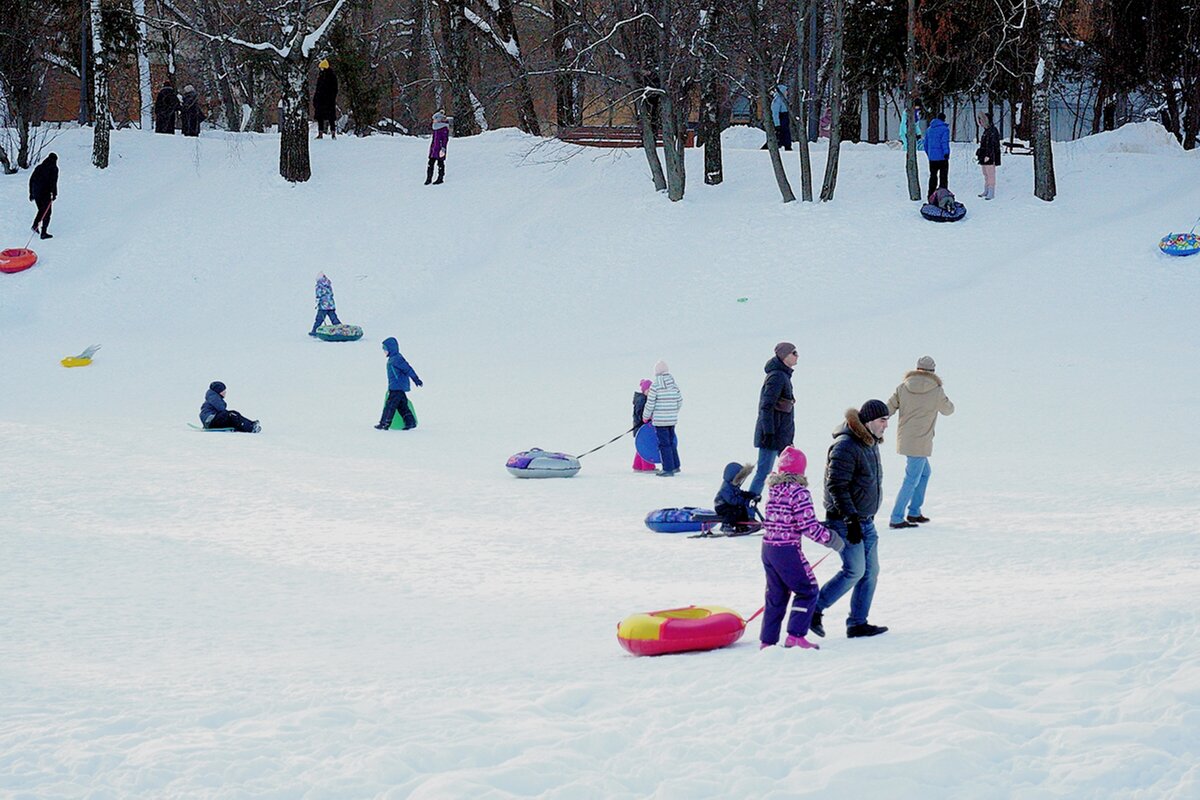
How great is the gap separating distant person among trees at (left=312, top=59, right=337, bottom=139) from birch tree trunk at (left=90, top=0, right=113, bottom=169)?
4.68 m

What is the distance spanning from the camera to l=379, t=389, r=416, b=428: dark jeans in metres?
17.1

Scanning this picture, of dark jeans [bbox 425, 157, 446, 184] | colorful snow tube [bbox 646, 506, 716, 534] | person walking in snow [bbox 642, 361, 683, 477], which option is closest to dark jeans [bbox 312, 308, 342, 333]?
dark jeans [bbox 425, 157, 446, 184]

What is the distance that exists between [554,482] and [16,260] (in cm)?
1654

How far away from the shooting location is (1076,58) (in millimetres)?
33469

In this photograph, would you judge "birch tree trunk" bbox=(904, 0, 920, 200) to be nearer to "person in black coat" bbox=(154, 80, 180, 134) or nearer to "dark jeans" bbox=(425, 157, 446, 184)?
"dark jeans" bbox=(425, 157, 446, 184)

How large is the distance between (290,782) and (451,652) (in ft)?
7.65

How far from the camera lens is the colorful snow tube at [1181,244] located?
2297 centimetres

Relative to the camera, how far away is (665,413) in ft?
46.0

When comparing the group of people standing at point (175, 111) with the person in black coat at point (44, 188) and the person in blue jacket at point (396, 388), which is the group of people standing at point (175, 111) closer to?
the person in black coat at point (44, 188)

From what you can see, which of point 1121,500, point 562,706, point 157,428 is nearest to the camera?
point 562,706

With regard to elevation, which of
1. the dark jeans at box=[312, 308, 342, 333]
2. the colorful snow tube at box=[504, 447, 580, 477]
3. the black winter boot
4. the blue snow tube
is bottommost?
the black winter boot

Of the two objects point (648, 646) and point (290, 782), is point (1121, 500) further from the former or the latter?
point (290, 782)

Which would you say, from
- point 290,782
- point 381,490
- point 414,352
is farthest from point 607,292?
point 290,782

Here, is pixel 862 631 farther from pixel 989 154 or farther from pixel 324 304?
pixel 989 154
